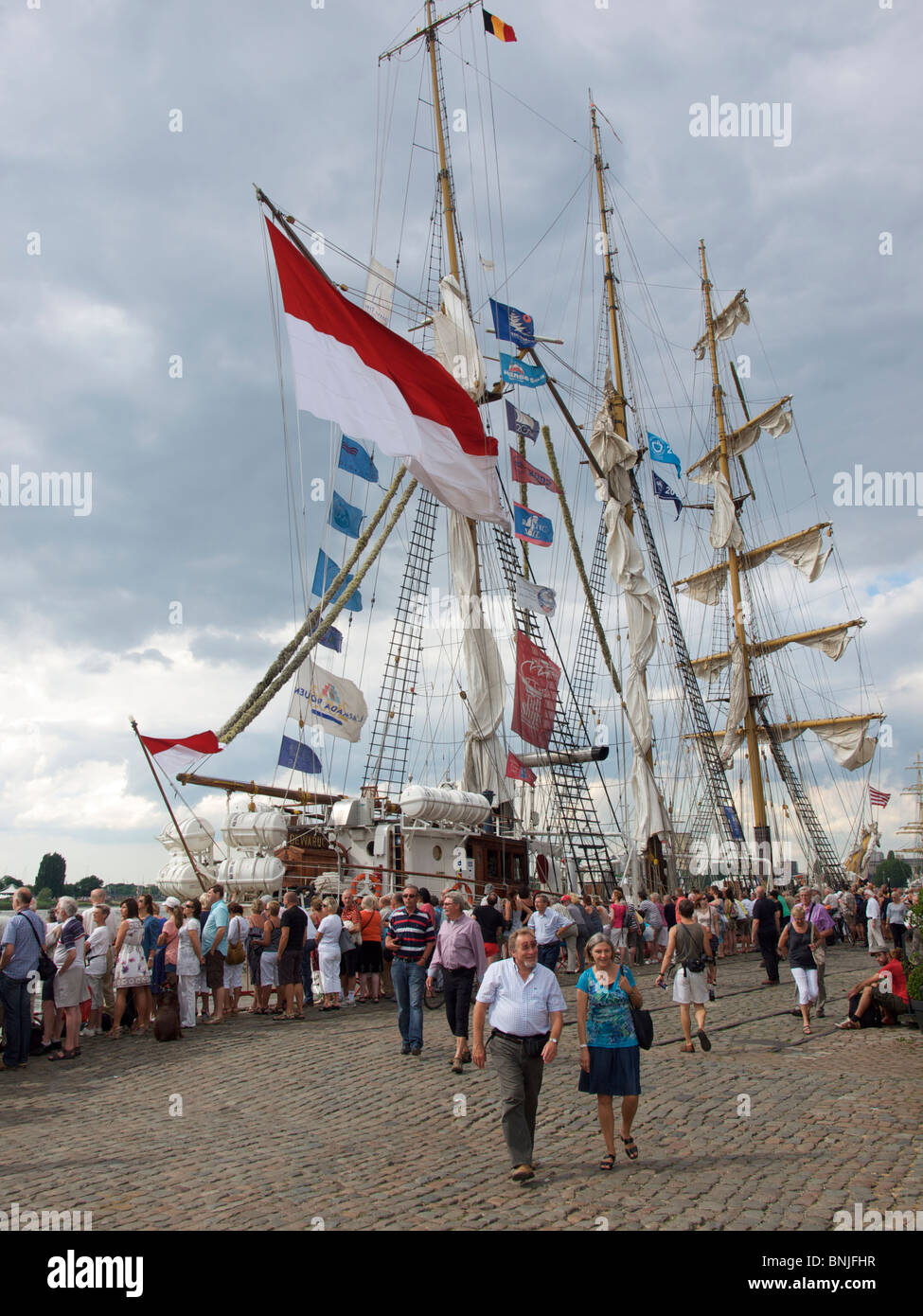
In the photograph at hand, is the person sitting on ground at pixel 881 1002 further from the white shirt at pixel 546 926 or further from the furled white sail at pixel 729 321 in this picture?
the furled white sail at pixel 729 321

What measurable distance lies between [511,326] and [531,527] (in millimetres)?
5698

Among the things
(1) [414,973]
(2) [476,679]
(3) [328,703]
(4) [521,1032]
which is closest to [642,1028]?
(4) [521,1032]

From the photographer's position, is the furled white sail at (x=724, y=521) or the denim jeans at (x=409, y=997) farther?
the furled white sail at (x=724, y=521)

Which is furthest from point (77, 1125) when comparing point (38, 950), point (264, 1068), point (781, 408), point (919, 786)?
point (919, 786)

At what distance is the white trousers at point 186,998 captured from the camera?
1323cm

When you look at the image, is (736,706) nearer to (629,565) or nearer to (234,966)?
(629,565)

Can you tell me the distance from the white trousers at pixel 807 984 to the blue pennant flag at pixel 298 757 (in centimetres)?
1119

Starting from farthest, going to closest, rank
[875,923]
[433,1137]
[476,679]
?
[476,679] → [875,923] → [433,1137]

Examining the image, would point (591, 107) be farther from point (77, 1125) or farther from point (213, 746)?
point (77, 1125)

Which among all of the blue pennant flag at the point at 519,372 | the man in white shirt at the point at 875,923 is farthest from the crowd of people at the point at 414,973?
the blue pennant flag at the point at 519,372

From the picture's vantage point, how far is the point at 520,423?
29.7 m

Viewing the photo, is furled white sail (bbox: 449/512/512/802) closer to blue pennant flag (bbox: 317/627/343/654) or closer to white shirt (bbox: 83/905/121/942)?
blue pennant flag (bbox: 317/627/343/654)

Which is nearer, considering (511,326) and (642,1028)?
(642,1028)
